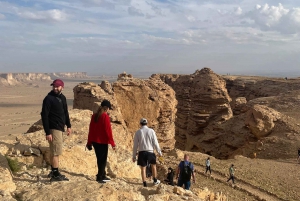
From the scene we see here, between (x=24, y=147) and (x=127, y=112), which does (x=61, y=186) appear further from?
(x=127, y=112)

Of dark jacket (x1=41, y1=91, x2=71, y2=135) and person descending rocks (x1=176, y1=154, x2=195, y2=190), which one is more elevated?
dark jacket (x1=41, y1=91, x2=71, y2=135)

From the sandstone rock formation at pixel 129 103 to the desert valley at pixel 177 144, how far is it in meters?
0.06

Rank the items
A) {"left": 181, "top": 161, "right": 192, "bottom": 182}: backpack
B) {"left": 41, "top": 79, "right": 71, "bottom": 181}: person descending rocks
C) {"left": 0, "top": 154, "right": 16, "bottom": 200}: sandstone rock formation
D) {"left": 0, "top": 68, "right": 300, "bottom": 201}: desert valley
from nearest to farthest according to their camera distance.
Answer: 1. {"left": 0, "top": 154, "right": 16, "bottom": 200}: sandstone rock formation
2. {"left": 0, "top": 68, "right": 300, "bottom": 201}: desert valley
3. {"left": 41, "top": 79, "right": 71, "bottom": 181}: person descending rocks
4. {"left": 181, "top": 161, "right": 192, "bottom": 182}: backpack

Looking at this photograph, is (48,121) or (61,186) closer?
(61,186)

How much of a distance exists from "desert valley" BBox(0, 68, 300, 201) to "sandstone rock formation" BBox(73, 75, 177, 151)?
0.21ft

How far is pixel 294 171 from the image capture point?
1748cm

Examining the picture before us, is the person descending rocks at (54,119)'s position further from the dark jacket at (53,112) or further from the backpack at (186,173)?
the backpack at (186,173)

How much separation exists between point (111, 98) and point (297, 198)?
37.5 ft

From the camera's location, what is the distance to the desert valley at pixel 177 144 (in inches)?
214

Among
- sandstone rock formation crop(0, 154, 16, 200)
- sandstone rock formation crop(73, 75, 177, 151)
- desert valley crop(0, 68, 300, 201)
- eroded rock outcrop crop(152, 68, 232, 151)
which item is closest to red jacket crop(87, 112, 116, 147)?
desert valley crop(0, 68, 300, 201)

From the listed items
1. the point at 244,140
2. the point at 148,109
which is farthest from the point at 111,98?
the point at 244,140

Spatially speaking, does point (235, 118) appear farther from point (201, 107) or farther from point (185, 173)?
point (185, 173)

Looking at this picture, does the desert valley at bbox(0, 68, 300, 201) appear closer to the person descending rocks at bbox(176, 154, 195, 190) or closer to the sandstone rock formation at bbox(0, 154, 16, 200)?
the sandstone rock formation at bbox(0, 154, 16, 200)

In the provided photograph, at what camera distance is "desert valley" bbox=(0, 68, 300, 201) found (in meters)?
5.43
